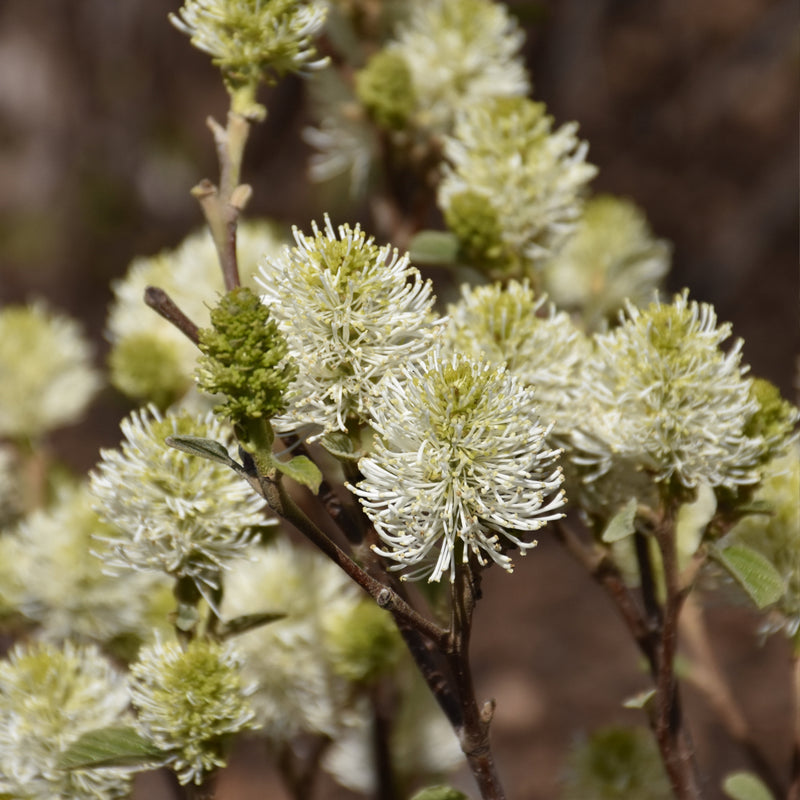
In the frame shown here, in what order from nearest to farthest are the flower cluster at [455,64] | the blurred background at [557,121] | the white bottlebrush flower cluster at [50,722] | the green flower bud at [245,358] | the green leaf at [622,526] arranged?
the green flower bud at [245,358]
the green leaf at [622,526]
the white bottlebrush flower cluster at [50,722]
the flower cluster at [455,64]
the blurred background at [557,121]

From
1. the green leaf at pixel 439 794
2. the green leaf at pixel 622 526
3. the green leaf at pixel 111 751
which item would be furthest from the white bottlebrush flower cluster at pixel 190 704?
the green leaf at pixel 622 526

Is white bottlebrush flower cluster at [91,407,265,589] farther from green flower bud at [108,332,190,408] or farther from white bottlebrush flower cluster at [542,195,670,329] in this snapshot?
white bottlebrush flower cluster at [542,195,670,329]

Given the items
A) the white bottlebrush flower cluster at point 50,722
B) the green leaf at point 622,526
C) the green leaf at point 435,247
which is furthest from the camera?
the green leaf at point 435,247

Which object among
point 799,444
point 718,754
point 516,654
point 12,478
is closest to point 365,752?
point 12,478

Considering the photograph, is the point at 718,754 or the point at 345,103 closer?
the point at 345,103

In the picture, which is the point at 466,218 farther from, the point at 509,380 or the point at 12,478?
the point at 12,478

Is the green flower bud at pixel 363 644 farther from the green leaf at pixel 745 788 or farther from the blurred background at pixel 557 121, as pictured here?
the blurred background at pixel 557 121
